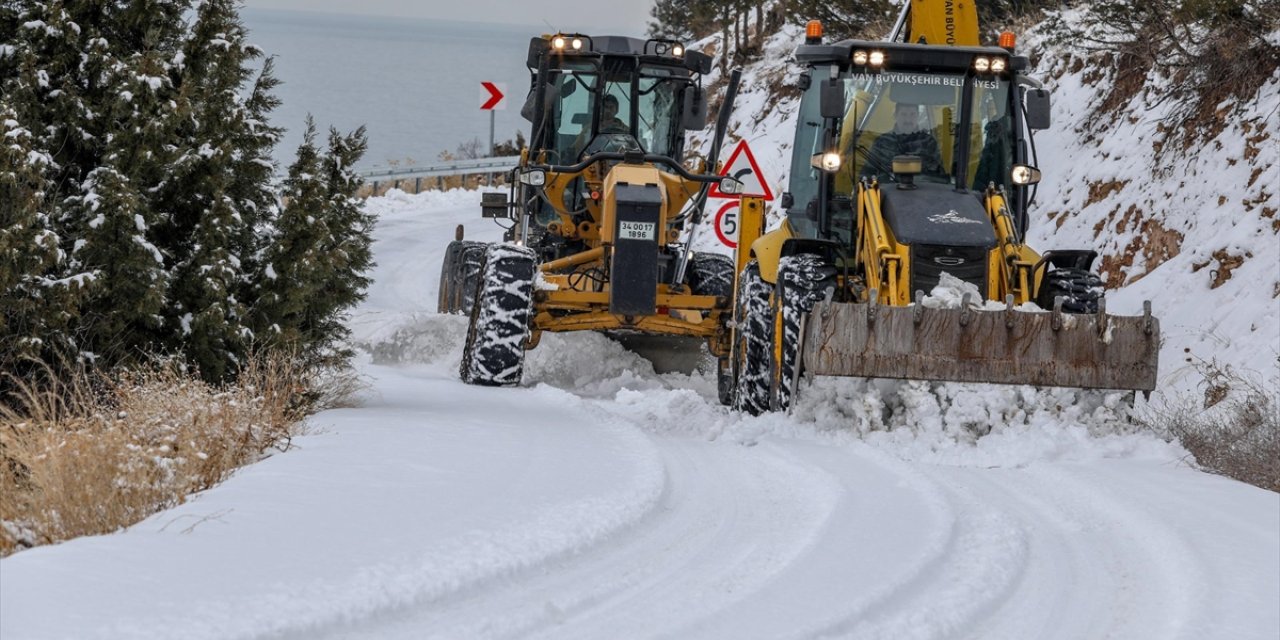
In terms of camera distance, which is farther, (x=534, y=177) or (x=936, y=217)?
(x=534, y=177)

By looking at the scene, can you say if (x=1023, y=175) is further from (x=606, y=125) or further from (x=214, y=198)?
(x=214, y=198)

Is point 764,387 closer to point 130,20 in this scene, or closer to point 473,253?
point 130,20

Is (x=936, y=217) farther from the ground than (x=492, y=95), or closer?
closer

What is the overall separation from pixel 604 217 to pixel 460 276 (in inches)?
175

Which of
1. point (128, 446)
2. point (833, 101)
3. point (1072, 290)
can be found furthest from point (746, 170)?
point (128, 446)

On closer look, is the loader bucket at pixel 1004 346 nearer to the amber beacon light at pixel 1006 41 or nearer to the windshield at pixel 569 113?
the amber beacon light at pixel 1006 41

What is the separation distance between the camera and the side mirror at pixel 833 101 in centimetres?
974

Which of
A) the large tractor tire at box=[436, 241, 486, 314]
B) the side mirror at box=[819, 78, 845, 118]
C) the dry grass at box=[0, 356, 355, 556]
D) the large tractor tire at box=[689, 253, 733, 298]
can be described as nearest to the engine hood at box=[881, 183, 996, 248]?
the side mirror at box=[819, 78, 845, 118]

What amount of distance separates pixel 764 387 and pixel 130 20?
16.4ft

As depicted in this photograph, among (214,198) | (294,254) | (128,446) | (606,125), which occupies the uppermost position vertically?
(606,125)

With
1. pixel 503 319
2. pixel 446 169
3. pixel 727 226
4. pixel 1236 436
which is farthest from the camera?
pixel 446 169

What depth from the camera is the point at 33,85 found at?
9570 mm

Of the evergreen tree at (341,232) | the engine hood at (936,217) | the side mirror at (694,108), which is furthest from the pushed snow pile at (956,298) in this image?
the side mirror at (694,108)

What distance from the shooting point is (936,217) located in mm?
9609
